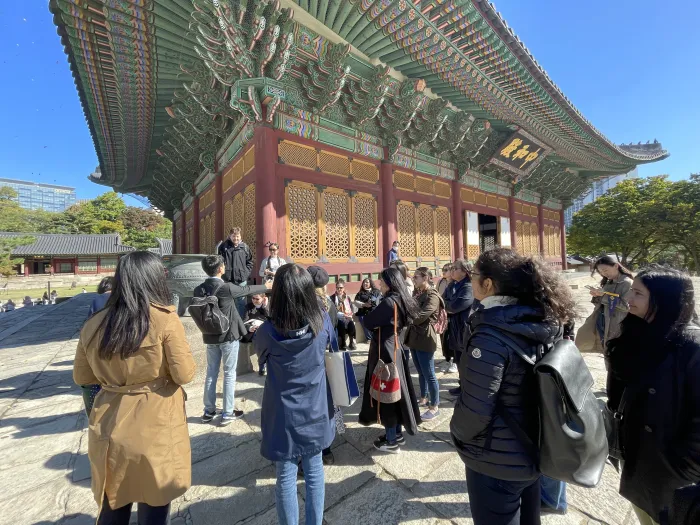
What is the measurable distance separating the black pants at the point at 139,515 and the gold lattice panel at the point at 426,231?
856 cm

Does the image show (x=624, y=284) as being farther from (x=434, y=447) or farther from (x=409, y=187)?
(x=409, y=187)

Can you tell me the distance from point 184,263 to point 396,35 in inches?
224

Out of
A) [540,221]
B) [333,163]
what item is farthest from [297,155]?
[540,221]

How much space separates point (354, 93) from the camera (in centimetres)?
675

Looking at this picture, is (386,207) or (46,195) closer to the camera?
(386,207)

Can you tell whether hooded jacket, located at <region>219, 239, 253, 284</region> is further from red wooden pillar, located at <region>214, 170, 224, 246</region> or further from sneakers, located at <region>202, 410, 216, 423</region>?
red wooden pillar, located at <region>214, 170, 224, 246</region>

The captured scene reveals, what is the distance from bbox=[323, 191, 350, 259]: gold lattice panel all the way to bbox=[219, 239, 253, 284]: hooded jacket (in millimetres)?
2381

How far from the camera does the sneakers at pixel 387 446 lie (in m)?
2.58

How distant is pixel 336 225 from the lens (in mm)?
7383


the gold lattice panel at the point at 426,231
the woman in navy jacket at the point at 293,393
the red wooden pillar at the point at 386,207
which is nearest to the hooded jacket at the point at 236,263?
the woman in navy jacket at the point at 293,393

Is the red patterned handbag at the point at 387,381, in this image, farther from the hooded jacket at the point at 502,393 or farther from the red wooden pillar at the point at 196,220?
the red wooden pillar at the point at 196,220

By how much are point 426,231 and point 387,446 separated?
25.4ft

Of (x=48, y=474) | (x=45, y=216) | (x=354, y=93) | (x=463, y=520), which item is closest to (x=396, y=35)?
(x=354, y=93)

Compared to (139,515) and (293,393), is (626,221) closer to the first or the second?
(293,393)
